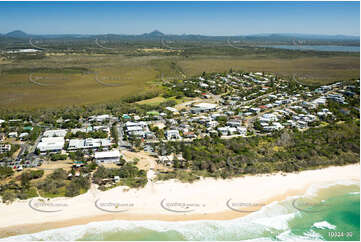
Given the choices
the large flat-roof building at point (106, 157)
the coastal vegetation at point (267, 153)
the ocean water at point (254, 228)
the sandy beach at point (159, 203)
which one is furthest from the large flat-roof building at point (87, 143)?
the ocean water at point (254, 228)

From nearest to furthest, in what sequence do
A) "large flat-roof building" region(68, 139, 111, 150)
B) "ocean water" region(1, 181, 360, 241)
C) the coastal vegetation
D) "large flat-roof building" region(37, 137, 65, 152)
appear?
"ocean water" region(1, 181, 360, 241)
the coastal vegetation
"large flat-roof building" region(37, 137, 65, 152)
"large flat-roof building" region(68, 139, 111, 150)

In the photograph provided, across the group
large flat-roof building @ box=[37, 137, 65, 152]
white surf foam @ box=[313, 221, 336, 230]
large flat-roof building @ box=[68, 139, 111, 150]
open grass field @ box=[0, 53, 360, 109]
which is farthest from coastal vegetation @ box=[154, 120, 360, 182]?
open grass field @ box=[0, 53, 360, 109]

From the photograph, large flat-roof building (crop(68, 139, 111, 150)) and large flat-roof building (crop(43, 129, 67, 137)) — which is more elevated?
large flat-roof building (crop(43, 129, 67, 137))

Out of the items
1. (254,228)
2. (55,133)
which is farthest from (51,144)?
(254,228)

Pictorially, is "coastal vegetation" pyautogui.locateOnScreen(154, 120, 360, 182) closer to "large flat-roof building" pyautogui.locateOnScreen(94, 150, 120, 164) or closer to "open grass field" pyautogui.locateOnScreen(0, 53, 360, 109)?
"large flat-roof building" pyautogui.locateOnScreen(94, 150, 120, 164)

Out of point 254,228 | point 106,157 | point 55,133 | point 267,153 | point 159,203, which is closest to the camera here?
point 254,228

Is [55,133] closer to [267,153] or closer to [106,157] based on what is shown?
[106,157]

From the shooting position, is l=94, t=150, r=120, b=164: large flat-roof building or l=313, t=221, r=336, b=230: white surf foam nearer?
l=313, t=221, r=336, b=230: white surf foam
